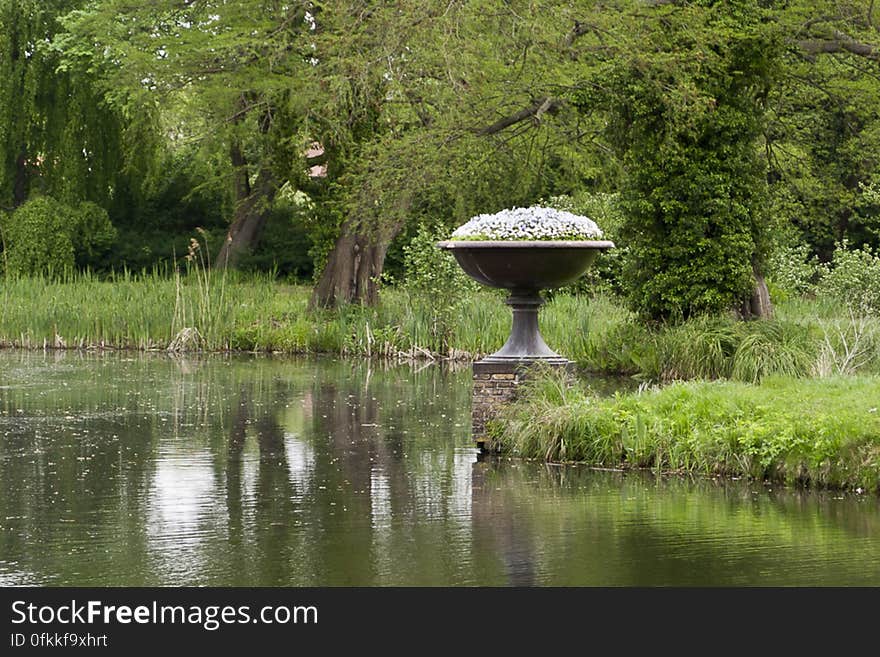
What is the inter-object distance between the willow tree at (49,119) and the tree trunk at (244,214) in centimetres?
340

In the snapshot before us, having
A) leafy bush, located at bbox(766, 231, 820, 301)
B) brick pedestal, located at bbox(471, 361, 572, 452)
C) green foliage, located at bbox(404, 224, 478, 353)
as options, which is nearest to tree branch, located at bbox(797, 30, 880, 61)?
leafy bush, located at bbox(766, 231, 820, 301)

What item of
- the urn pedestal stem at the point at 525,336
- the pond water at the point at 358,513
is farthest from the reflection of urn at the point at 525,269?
the pond water at the point at 358,513

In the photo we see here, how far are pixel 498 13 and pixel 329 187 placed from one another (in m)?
8.31

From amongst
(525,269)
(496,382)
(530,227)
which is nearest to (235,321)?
(496,382)

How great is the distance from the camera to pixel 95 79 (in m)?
36.1

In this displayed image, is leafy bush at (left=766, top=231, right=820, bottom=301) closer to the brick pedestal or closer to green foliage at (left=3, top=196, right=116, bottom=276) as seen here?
the brick pedestal

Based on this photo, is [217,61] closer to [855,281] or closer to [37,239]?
[37,239]

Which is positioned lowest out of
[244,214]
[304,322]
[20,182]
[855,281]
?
[304,322]

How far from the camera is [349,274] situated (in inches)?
1056

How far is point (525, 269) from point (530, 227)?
1.16 feet

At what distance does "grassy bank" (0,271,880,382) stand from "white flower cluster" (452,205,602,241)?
6510mm

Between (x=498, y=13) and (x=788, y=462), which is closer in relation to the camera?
(x=788, y=462)

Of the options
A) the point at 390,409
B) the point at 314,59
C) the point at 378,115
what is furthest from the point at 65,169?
the point at 390,409
